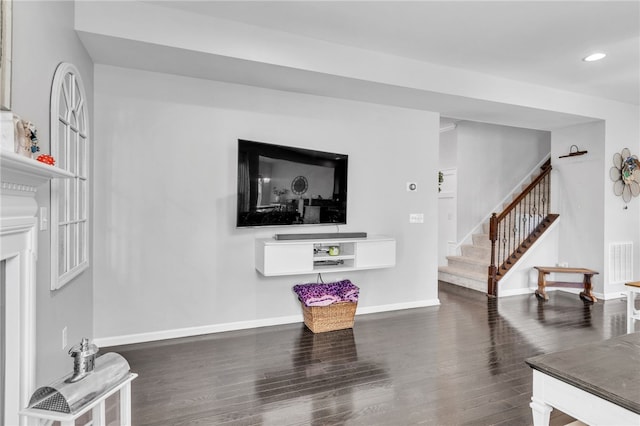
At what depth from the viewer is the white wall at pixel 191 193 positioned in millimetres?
3211

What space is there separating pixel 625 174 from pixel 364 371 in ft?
16.2

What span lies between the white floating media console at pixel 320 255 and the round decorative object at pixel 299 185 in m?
0.53

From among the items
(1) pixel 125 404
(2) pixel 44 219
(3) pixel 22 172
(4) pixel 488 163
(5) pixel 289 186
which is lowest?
(1) pixel 125 404

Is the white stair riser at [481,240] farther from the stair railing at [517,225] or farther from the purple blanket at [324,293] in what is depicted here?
the purple blanket at [324,293]

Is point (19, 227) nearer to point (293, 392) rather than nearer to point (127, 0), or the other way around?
point (293, 392)

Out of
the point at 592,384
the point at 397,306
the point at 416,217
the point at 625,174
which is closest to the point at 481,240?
the point at 625,174

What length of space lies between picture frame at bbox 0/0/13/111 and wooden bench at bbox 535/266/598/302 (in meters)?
5.79

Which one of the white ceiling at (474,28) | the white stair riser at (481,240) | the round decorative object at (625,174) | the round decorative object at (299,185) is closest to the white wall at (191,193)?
the round decorative object at (299,185)

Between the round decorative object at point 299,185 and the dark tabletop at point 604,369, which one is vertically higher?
the round decorative object at point 299,185

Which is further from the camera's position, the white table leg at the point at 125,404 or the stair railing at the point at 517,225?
the stair railing at the point at 517,225

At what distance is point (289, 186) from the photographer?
3691 mm

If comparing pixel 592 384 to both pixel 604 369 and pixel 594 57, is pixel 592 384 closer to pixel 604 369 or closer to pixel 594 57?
pixel 604 369

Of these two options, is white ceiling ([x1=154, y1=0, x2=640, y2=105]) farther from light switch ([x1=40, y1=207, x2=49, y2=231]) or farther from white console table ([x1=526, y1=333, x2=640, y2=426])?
white console table ([x1=526, y1=333, x2=640, y2=426])

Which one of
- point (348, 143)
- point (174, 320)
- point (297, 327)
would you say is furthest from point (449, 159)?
point (174, 320)
